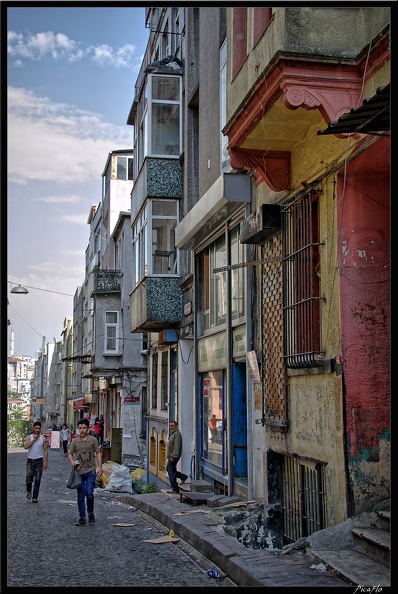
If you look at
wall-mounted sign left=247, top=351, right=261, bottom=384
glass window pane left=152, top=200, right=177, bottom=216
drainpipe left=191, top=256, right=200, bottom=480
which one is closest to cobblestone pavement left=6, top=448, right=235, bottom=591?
drainpipe left=191, top=256, right=200, bottom=480

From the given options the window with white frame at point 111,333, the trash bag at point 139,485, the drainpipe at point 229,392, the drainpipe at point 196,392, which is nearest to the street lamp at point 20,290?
the window with white frame at point 111,333

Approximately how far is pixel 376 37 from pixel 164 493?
38.3 ft

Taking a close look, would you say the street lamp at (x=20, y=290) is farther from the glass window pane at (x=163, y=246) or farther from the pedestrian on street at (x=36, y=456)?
the pedestrian on street at (x=36, y=456)

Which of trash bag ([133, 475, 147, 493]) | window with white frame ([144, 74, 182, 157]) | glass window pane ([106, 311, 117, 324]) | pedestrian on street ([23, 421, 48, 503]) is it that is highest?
window with white frame ([144, 74, 182, 157])

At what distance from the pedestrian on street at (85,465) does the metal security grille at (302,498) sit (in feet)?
11.4

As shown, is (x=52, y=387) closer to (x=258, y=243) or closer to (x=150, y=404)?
(x=150, y=404)

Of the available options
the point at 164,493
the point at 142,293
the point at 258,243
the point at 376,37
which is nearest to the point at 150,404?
the point at 142,293

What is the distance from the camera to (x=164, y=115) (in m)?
20.5

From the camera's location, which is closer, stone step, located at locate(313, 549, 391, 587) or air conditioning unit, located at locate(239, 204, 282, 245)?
stone step, located at locate(313, 549, 391, 587)

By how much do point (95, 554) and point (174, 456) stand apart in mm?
7858

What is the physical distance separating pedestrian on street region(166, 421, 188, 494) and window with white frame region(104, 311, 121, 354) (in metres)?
20.2

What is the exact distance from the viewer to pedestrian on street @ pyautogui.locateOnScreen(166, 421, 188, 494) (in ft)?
54.6

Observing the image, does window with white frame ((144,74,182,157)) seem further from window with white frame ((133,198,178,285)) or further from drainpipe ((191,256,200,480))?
drainpipe ((191,256,200,480))

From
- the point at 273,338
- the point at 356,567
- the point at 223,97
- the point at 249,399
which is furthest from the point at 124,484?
the point at 356,567
